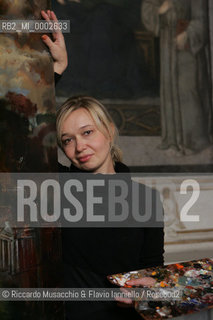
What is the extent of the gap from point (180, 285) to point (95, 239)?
0.45m

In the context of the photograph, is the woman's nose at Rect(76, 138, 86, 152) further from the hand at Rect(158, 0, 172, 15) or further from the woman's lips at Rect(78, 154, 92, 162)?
the hand at Rect(158, 0, 172, 15)

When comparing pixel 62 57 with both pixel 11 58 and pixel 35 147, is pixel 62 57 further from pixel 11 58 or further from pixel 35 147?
pixel 35 147

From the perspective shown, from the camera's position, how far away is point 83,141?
1.59m

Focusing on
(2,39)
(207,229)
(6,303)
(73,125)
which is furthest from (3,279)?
(207,229)

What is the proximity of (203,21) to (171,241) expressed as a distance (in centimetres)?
211

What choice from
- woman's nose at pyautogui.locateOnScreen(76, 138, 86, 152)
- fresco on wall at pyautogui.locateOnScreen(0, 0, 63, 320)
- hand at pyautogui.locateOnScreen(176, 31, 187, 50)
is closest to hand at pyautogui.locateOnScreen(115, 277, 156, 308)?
fresco on wall at pyautogui.locateOnScreen(0, 0, 63, 320)

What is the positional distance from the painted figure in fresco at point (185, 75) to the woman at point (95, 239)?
4.32ft

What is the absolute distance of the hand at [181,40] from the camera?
291 cm

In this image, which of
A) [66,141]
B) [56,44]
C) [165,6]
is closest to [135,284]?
[66,141]

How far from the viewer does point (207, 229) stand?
9.29 ft

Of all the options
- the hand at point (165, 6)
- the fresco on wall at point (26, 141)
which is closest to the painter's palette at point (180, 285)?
the fresco on wall at point (26, 141)

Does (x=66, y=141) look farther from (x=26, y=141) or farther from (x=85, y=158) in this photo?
(x=26, y=141)

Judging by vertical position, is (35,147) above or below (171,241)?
above

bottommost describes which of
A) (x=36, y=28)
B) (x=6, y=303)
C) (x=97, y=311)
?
(x=97, y=311)
